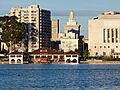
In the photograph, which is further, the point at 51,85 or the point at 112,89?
the point at 51,85

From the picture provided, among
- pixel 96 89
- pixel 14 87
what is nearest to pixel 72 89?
pixel 96 89

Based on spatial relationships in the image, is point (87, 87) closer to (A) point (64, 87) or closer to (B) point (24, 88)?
(A) point (64, 87)

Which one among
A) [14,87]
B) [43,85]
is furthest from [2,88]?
[43,85]

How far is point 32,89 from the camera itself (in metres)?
66.8

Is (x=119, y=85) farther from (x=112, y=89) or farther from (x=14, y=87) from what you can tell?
(x=14, y=87)

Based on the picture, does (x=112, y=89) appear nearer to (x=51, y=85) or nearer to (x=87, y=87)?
(x=87, y=87)

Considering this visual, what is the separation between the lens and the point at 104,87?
69.1 meters

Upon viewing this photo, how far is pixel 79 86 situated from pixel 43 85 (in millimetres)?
4375

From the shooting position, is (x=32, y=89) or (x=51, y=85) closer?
(x=32, y=89)

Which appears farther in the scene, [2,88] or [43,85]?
[43,85]

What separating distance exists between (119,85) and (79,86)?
4615mm

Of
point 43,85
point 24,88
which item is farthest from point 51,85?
point 24,88

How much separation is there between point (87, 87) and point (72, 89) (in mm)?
3393

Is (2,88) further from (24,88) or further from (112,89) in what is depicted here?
(112,89)
